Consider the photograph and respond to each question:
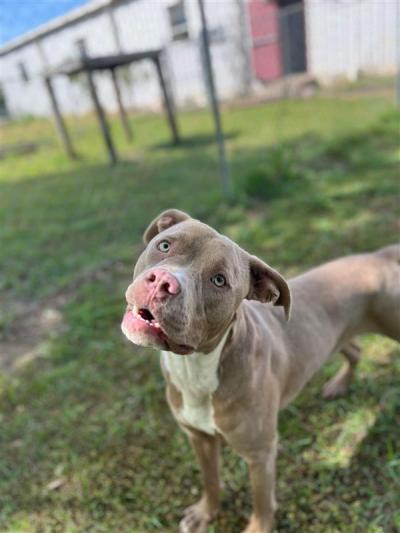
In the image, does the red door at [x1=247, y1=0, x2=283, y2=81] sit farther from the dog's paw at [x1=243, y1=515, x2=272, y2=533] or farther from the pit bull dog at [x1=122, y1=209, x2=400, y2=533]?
the dog's paw at [x1=243, y1=515, x2=272, y2=533]

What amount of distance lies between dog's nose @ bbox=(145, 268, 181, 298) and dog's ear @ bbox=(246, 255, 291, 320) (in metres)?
0.49

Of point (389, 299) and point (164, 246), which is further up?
point (164, 246)

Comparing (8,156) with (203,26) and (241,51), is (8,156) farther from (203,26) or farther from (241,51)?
(203,26)

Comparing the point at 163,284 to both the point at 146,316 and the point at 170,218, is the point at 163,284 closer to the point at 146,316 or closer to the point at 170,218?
the point at 146,316

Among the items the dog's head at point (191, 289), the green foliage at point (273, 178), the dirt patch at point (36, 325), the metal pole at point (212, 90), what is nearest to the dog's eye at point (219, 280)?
the dog's head at point (191, 289)

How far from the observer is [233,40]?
12.8 m

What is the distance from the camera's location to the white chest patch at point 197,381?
6.17 feet

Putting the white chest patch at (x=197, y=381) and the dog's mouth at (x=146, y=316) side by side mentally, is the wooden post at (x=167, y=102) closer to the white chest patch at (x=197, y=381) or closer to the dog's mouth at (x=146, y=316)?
the white chest patch at (x=197, y=381)

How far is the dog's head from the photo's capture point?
148cm

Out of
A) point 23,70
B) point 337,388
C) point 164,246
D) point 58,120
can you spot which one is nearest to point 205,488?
point 337,388

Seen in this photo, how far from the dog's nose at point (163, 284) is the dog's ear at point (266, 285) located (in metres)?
0.49

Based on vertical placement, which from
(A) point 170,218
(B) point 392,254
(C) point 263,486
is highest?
(A) point 170,218

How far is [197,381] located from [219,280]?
51 cm

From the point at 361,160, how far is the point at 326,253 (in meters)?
2.73
